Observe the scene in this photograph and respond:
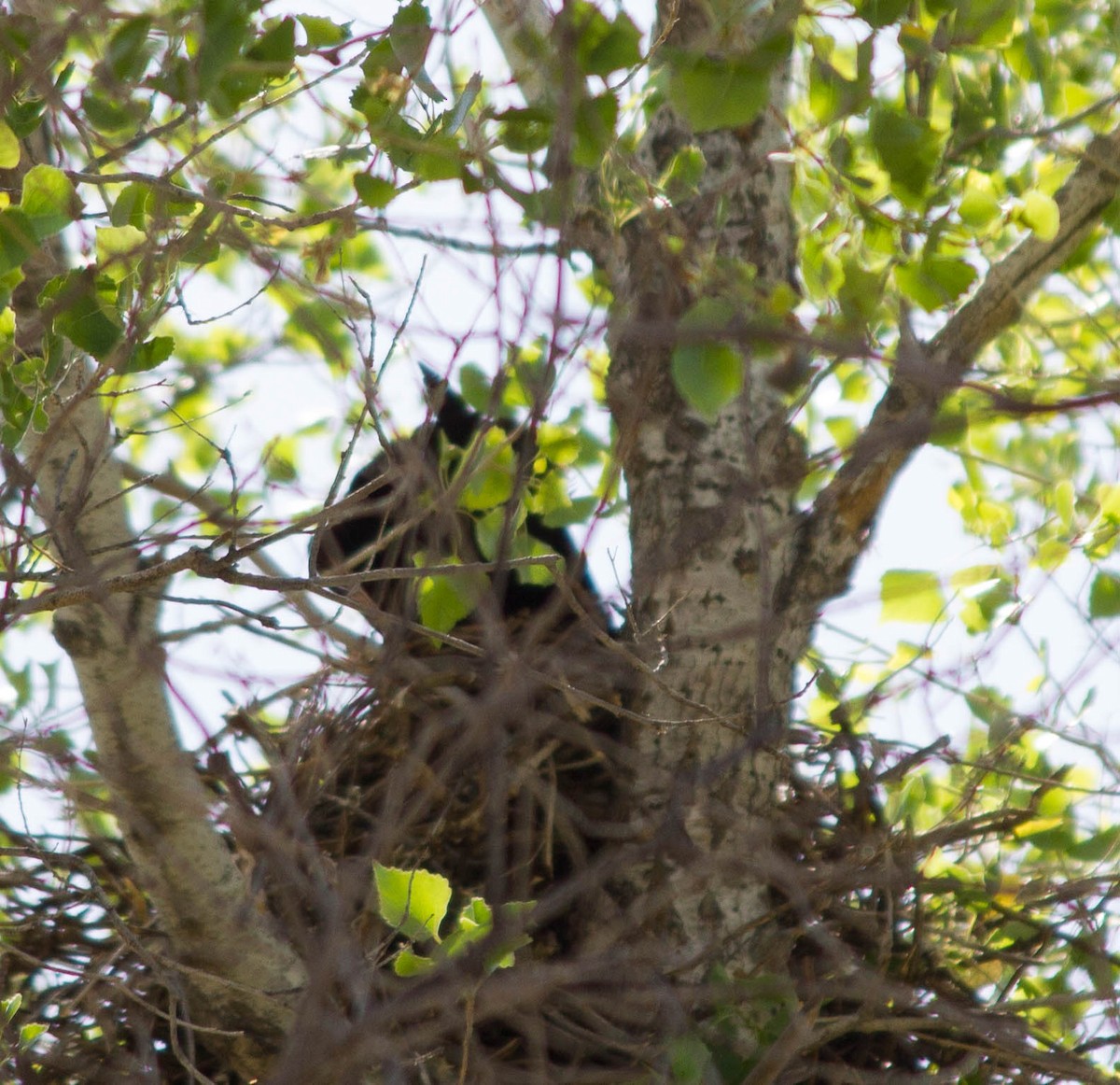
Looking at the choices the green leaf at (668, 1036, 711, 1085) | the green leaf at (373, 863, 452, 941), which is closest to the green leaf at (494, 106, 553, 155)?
the green leaf at (373, 863, 452, 941)

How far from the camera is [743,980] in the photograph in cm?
141

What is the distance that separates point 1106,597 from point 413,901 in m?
1.07

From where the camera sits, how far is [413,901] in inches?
43.4

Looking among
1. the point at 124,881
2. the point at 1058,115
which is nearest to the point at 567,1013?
the point at 124,881

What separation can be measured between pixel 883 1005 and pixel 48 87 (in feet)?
4.12

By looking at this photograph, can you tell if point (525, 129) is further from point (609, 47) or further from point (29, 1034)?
point (29, 1034)

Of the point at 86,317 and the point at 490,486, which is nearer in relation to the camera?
the point at 86,317

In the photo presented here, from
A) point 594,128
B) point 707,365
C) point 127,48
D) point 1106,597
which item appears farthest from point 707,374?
point 1106,597

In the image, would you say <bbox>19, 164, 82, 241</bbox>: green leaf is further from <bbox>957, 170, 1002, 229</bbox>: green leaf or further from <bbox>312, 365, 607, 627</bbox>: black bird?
<bbox>957, 170, 1002, 229</bbox>: green leaf

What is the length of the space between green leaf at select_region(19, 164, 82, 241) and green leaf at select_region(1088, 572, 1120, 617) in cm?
133

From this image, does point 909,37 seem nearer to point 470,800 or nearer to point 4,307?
point 4,307

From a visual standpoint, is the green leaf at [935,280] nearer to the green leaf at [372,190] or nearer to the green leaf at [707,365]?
the green leaf at [707,365]

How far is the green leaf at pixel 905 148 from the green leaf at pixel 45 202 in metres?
0.72

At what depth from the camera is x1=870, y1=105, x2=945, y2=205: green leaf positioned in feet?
3.97
